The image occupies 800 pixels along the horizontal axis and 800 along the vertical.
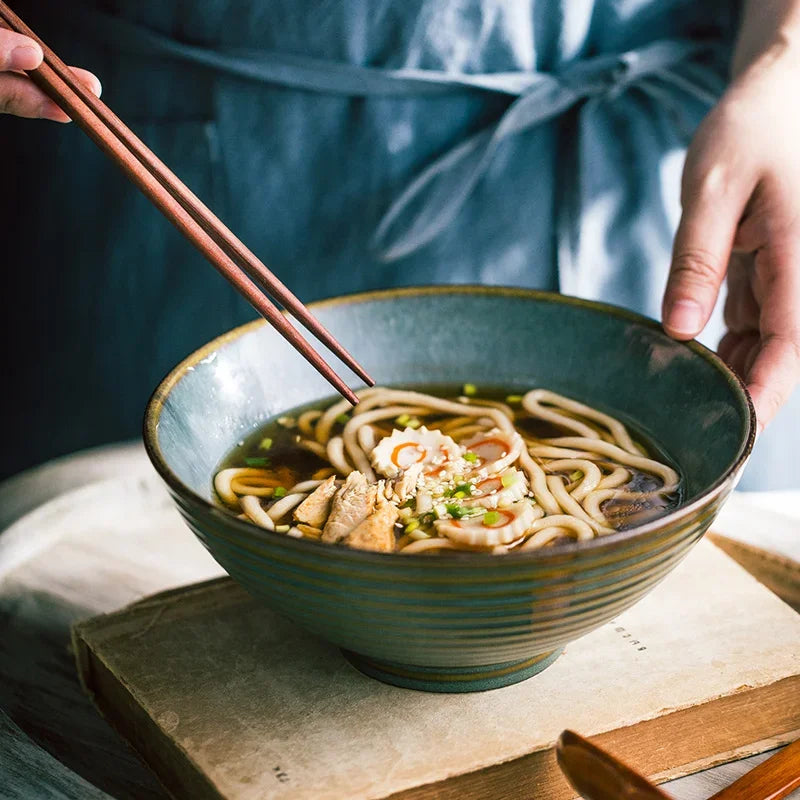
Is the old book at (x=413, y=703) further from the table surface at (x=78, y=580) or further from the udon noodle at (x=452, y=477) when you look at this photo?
the udon noodle at (x=452, y=477)

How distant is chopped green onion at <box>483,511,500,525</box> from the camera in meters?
1.47

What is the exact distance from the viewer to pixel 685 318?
5.59ft

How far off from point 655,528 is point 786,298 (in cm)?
96

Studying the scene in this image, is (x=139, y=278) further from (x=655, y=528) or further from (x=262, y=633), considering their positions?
(x=655, y=528)

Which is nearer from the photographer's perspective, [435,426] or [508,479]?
[508,479]

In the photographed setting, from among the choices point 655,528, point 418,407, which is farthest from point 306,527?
point 655,528

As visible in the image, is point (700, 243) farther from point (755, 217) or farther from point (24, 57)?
point (24, 57)

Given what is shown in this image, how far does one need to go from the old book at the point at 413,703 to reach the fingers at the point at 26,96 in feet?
2.66

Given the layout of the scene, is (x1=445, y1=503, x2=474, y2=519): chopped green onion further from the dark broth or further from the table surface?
the table surface

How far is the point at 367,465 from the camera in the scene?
5.73 feet

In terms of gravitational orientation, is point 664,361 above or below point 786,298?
above

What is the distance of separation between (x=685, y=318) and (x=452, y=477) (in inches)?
19.2

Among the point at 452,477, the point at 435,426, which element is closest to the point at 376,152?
the point at 435,426

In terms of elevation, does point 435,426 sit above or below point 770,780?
above
